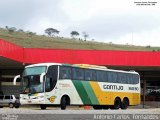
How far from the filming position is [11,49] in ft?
128

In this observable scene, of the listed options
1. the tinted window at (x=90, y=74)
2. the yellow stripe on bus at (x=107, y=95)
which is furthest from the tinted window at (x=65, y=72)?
the yellow stripe on bus at (x=107, y=95)

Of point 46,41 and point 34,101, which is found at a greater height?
point 46,41

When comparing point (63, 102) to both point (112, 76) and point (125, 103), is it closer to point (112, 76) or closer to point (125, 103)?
point (112, 76)

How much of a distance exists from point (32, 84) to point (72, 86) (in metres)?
2.34

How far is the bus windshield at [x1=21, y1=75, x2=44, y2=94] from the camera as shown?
26.8 metres

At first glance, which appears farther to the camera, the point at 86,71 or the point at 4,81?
the point at 4,81

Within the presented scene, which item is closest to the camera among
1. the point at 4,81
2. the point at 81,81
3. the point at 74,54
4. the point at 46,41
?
the point at 81,81

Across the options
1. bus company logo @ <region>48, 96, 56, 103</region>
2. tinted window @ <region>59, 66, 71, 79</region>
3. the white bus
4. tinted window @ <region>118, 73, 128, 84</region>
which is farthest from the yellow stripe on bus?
bus company logo @ <region>48, 96, 56, 103</region>

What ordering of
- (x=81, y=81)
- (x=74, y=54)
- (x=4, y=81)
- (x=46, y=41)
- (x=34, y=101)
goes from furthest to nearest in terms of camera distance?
(x=46, y=41)
(x=4, y=81)
(x=74, y=54)
(x=81, y=81)
(x=34, y=101)

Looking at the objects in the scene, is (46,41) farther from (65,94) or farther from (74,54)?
(65,94)

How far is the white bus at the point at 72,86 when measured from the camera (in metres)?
26.7

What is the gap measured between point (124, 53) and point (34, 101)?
19125mm

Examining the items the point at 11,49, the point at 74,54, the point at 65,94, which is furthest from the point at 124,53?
the point at 65,94

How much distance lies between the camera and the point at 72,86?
1098 inches
